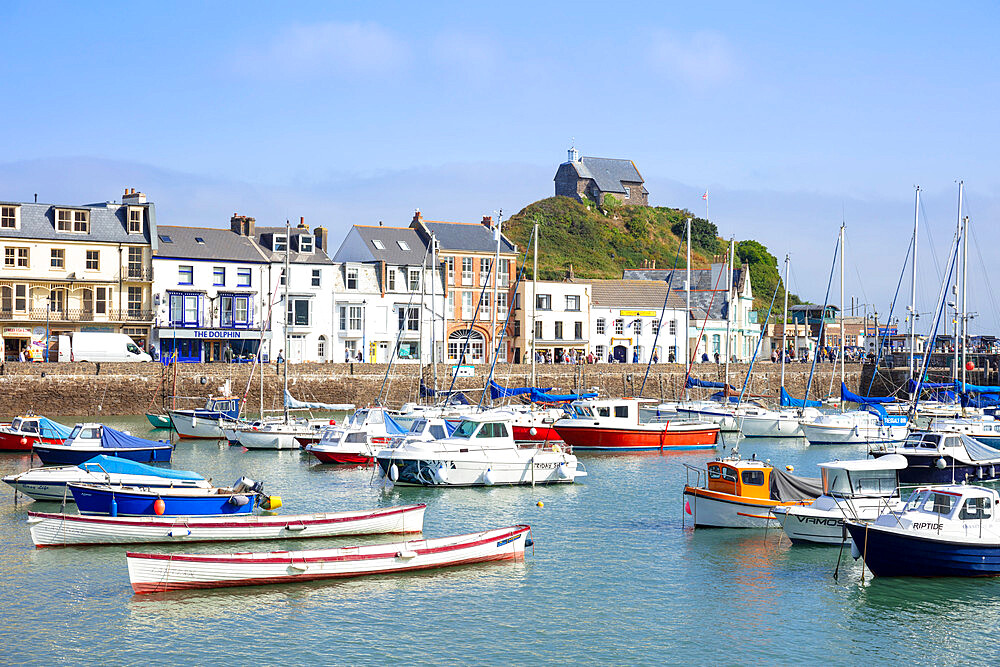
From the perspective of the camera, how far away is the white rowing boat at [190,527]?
1126 inches

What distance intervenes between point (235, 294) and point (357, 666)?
59802 mm

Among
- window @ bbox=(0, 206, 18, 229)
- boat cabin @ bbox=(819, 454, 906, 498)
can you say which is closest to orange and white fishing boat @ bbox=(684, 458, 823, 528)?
boat cabin @ bbox=(819, 454, 906, 498)

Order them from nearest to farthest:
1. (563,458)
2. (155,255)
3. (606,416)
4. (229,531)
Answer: (229,531) → (563,458) → (606,416) → (155,255)

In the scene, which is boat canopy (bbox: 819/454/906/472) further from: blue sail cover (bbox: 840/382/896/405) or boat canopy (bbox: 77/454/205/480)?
blue sail cover (bbox: 840/382/896/405)

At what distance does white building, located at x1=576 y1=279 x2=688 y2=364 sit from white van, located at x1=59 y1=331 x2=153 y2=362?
37829 mm

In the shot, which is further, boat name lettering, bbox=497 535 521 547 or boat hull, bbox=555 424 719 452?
boat hull, bbox=555 424 719 452

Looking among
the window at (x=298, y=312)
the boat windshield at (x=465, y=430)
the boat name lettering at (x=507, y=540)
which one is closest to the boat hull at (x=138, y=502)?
the boat name lettering at (x=507, y=540)

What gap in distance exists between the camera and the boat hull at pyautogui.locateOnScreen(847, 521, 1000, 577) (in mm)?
25047

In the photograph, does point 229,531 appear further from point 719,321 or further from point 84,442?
point 719,321

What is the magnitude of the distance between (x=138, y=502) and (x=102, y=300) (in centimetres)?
4676

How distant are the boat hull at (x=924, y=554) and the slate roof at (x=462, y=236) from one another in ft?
203

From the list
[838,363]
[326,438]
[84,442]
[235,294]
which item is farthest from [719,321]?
[84,442]

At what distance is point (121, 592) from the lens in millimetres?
24688

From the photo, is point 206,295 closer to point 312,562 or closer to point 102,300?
point 102,300
